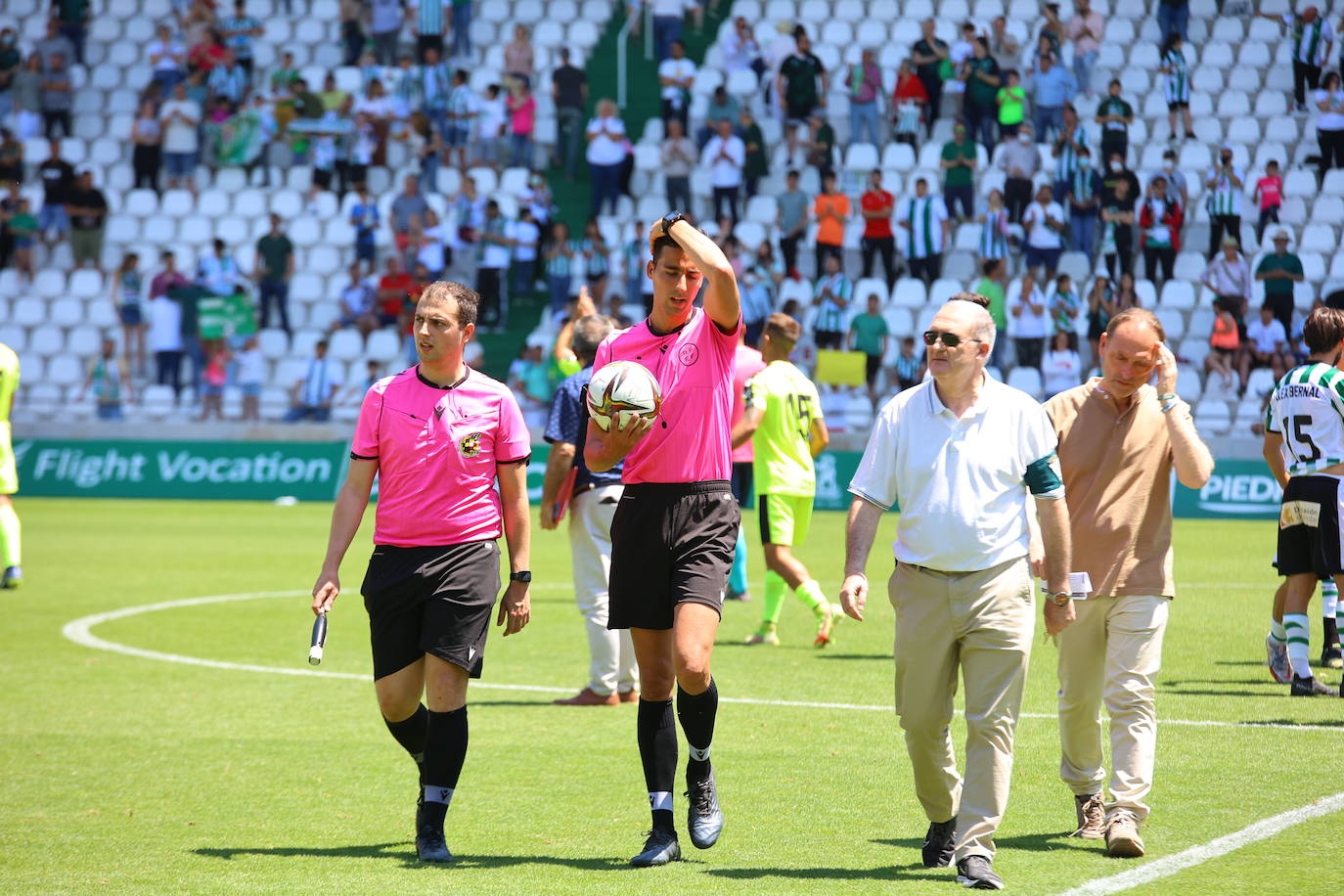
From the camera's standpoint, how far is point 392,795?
24.4ft

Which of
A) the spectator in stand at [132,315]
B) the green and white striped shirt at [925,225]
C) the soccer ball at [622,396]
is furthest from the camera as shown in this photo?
the spectator in stand at [132,315]

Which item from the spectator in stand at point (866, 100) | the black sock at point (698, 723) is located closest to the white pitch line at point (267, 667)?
the black sock at point (698, 723)

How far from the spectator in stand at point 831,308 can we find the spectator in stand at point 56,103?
681 inches

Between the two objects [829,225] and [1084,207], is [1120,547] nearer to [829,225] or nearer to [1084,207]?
[1084,207]

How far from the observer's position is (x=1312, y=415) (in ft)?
31.2

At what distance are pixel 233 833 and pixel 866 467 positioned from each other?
121 inches

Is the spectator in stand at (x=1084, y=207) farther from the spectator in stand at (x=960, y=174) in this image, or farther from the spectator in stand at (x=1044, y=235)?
the spectator in stand at (x=960, y=174)

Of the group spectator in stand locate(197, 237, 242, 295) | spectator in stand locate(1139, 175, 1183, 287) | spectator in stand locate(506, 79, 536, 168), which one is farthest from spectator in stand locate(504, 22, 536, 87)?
spectator in stand locate(1139, 175, 1183, 287)

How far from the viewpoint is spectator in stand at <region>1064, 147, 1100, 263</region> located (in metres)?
26.8

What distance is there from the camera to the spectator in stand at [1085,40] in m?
29.5

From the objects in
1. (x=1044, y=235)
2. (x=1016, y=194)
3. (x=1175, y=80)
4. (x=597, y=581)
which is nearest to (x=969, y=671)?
(x=597, y=581)

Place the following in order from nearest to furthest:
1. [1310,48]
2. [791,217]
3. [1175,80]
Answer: [791,217], [1310,48], [1175,80]

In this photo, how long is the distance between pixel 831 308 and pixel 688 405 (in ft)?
67.1

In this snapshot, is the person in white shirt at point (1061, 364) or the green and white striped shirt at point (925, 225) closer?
the person in white shirt at point (1061, 364)
